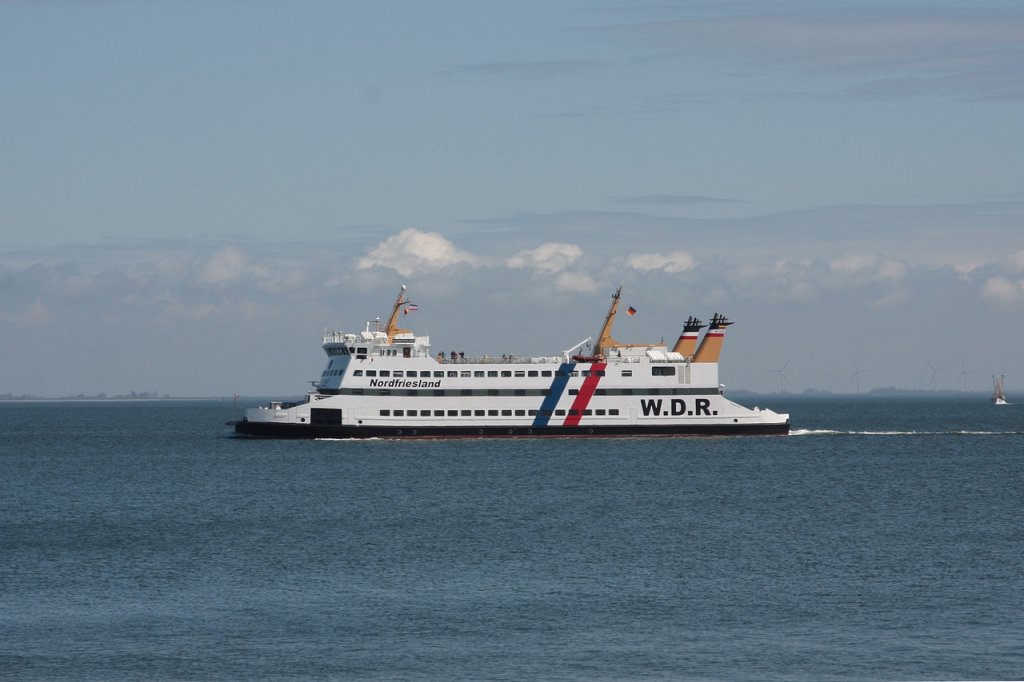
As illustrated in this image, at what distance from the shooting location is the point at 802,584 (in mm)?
40188

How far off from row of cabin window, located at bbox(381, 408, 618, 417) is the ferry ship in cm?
7

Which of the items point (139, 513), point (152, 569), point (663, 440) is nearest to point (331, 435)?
point (663, 440)

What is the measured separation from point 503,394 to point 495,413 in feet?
4.84

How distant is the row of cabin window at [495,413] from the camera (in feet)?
309

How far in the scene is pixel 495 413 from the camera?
95.2 metres

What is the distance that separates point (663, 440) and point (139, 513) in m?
51.6

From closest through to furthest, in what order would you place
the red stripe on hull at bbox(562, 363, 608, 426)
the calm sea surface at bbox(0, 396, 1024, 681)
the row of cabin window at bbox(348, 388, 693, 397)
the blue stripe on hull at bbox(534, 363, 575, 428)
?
the calm sea surface at bbox(0, 396, 1024, 681), the row of cabin window at bbox(348, 388, 693, 397), the blue stripe on hull at bbox(534, 363, 575, 428), the red stripe on hull at bbox(562, 363, 608, 426)

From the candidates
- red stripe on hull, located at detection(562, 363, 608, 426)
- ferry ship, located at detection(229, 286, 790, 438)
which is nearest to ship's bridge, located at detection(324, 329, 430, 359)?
ferry ship, located at detection(229, 286, 790, 438)

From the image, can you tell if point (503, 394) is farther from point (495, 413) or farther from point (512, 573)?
point (512, 573)

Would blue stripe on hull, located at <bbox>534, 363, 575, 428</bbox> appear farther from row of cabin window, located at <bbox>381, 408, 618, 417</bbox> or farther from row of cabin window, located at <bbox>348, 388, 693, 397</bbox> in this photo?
row of cabin window, located at <bbox>348, 388, 693, 397</bbox>

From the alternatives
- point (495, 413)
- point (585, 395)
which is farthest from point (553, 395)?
point (495, 413)

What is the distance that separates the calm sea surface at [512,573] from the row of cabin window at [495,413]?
14.2m

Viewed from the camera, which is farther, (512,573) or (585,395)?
(585,395)

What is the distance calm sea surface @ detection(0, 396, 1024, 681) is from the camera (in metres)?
31.2
